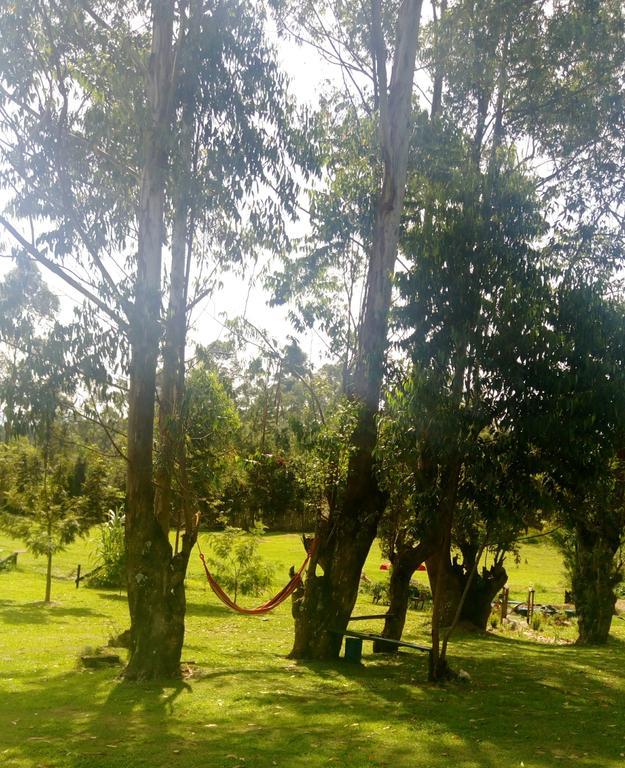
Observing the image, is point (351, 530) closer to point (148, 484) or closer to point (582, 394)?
point (148, 484)

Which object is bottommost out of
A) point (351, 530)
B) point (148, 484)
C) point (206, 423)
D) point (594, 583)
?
point (594, 583)

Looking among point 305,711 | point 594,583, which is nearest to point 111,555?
point 594,583

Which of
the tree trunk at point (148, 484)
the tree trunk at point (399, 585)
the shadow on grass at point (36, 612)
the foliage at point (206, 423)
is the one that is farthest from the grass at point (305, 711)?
the foliage at point (206, 423)

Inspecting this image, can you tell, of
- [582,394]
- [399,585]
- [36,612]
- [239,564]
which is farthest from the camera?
[239,564]

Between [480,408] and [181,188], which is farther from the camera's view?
[181,188]

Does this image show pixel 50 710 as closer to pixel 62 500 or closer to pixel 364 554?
pixel 364 554

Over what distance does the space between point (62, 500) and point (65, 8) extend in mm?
11365

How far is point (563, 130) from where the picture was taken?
44.6ft

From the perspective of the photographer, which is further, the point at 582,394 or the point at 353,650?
the point at 353,650

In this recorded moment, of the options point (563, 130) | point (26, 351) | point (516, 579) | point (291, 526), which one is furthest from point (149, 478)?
point (291, 526)

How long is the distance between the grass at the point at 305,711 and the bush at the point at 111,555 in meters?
5.86

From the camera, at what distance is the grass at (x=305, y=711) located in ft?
19.3

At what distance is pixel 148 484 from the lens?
8859mm

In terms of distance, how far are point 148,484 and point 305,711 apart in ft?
9.54
